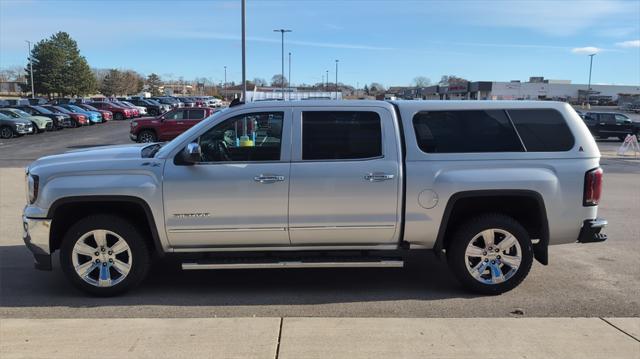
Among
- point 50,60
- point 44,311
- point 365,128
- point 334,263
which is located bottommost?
point 44,311

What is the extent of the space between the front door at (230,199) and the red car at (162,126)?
730 inches

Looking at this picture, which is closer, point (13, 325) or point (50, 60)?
point (13, 325)

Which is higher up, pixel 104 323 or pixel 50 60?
pixel 50 60

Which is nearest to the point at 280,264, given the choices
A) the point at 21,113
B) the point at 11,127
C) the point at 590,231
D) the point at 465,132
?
the point at 465,132

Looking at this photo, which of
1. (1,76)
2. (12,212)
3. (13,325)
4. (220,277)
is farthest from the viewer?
(1,76)

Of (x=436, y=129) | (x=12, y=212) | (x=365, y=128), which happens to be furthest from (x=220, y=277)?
(x=12, y=212)

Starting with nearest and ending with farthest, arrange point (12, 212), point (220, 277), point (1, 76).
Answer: point (220, 277) < point (12, 212) < point (1, 76)

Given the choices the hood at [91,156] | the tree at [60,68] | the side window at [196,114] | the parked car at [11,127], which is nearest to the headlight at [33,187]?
the hood at [91,156]

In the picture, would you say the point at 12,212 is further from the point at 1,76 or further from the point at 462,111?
the point at 1,76

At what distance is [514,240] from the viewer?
5.02 m

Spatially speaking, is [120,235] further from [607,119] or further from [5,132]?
[607,119]

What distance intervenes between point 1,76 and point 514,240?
16092 cm

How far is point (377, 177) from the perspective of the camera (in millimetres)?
4855

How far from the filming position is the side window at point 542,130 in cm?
503
